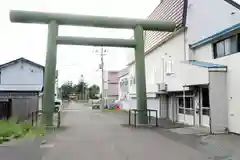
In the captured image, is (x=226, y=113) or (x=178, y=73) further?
(x=178, y=73)

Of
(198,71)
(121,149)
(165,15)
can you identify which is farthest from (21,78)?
(121,149)

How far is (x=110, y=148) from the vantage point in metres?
10.8

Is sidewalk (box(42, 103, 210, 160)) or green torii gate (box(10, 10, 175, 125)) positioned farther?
green torii gate (box(10, 10, 175, 125))

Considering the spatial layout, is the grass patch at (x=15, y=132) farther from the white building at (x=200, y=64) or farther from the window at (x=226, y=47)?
the window at (x=226, y=47)

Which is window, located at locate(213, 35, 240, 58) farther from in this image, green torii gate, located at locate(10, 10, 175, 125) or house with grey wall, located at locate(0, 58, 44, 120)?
house with grey wall, located at locate(0, 58, 44, 120)

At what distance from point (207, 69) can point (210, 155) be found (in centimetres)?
624

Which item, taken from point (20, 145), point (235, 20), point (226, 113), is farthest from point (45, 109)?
point (235, 20)

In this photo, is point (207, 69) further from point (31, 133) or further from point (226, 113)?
point (31, 133)

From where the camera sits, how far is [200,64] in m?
15.9

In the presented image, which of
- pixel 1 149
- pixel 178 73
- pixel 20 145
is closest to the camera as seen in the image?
pixel 1 149

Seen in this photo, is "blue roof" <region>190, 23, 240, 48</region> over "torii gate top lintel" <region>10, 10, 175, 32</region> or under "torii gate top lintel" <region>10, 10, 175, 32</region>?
under

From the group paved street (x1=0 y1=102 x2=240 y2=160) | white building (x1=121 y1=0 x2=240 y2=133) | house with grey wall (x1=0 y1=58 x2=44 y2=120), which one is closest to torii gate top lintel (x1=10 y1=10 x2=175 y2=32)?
white building (x1=121 y1=0 x2=240 y2=133)

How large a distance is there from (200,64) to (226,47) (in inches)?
58.8

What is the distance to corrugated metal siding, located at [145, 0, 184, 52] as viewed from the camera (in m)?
21.6
